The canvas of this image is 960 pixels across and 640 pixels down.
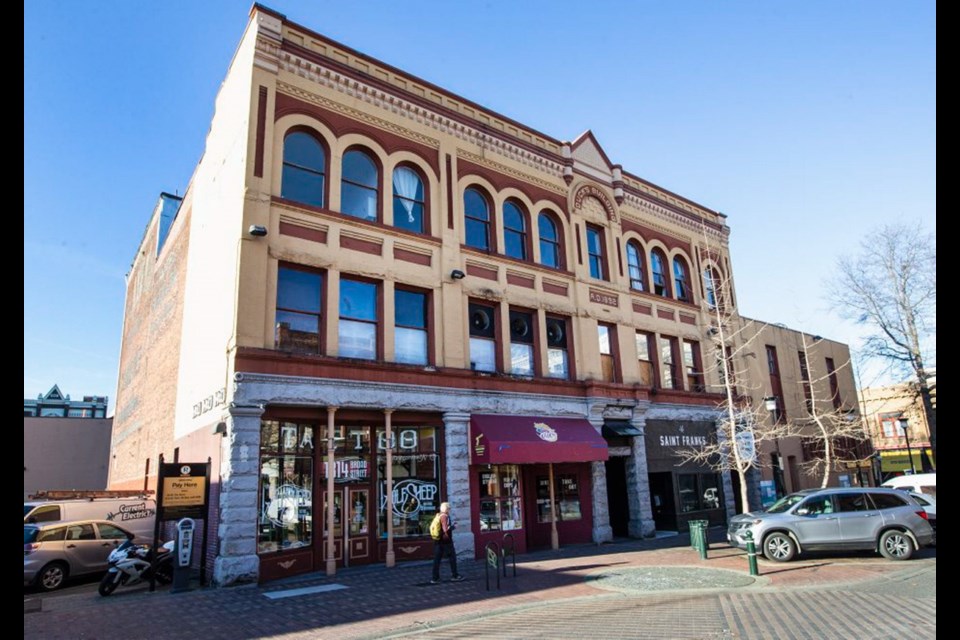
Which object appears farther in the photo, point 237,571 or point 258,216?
point 258,216

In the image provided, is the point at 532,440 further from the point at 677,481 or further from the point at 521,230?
the point at 677,481

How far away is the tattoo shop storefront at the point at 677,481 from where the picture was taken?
74.6 feet

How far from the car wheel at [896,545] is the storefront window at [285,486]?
540 inches

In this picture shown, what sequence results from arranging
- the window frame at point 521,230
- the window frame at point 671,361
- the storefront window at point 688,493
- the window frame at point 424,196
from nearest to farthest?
1. the window frame at point 424,196
2. the window frame at point 521,230
3. the storefront window at point 688,493
4. the window frame at point 671,361

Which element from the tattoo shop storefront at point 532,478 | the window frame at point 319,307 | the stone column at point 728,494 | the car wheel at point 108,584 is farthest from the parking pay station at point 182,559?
the stone column at point 728,494

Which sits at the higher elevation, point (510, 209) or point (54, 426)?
point (510, 209)

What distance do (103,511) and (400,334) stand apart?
36.7ft

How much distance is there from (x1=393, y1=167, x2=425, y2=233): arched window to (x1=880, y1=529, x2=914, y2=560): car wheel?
1460 centimetres

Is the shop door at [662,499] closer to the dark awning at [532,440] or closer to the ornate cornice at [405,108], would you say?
the dark awning at [532,440]

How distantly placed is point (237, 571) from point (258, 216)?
8367 millimetres

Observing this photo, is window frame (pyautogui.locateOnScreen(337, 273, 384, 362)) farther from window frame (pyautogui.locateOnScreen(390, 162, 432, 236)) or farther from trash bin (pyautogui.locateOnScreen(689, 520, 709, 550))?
trash bin (pyautogui.locateOnScreen(689, 520, 709, 550))

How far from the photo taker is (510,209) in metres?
21.8

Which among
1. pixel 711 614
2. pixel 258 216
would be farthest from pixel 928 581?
pixel 258 216

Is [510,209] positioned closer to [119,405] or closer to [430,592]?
[430,592]
